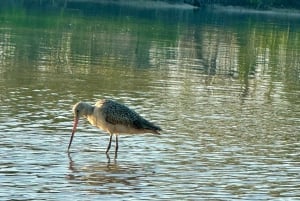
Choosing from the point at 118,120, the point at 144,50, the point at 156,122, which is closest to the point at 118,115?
the point at 118,120

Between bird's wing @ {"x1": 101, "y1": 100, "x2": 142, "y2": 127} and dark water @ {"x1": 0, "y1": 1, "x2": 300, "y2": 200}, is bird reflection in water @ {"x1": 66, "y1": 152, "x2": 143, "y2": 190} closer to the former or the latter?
dark water @ {"x1": 0, "y1": 1, "x2": 300, "y2": 200}

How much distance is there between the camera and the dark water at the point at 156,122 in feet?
45.7

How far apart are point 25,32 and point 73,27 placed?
936 cm

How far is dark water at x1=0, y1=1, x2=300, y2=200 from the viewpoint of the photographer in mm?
13922

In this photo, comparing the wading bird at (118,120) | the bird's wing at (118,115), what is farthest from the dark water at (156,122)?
the bird's wing at (118,115)

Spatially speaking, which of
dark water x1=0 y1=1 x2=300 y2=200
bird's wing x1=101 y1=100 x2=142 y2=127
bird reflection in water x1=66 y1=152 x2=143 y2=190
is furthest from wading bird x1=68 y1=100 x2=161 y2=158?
bird reflection in water x1=66 y1=152 x2=143 y2=190

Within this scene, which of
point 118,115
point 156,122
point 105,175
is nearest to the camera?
point 105,175

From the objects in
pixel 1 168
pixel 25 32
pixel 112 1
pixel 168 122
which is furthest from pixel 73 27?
pixel 112 1

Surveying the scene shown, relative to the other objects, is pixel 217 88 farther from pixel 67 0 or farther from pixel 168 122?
pixel 67 0

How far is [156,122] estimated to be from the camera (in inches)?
780

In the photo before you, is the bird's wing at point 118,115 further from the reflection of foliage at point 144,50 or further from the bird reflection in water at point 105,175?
the reflection of foliage at point 144,50

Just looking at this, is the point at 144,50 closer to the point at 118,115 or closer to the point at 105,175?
the point at 118,115

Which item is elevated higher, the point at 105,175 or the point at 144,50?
the point at 105,175

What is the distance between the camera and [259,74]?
33.0 metres
